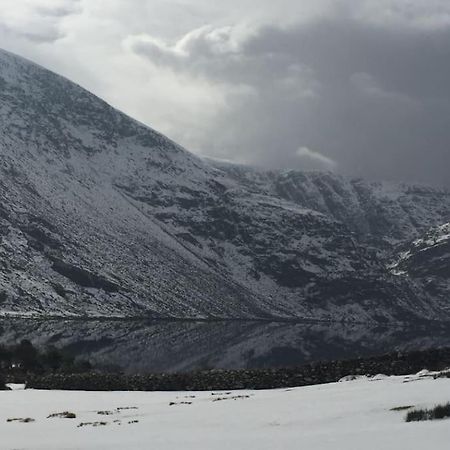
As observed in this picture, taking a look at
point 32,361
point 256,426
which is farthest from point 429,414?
point 32,361

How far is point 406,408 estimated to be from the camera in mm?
19609

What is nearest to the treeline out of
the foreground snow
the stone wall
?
the stone wall

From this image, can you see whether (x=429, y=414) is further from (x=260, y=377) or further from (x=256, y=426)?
(x=260, y=377)

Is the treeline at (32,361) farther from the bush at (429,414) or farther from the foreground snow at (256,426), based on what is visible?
the bush at (429,414)

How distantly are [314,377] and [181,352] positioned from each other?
99845 mm

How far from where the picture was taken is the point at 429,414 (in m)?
16.9

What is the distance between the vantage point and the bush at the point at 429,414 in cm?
1664

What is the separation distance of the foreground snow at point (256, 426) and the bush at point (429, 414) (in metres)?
0.40

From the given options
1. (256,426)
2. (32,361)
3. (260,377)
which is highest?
(256,426)

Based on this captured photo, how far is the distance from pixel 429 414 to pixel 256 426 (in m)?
5.23

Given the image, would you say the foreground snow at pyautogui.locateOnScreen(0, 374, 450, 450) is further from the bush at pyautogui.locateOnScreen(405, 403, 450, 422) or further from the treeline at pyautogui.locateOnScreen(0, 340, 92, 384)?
the treeline at pyautogui.locateOnScreen(0, 340, 92, 384)

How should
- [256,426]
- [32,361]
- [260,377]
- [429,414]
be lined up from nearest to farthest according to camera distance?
[429,414] → [256,426] → [260,377] → [32,361]

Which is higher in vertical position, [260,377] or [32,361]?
[260,377]

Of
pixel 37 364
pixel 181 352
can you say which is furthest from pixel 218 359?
pixel 37 364
